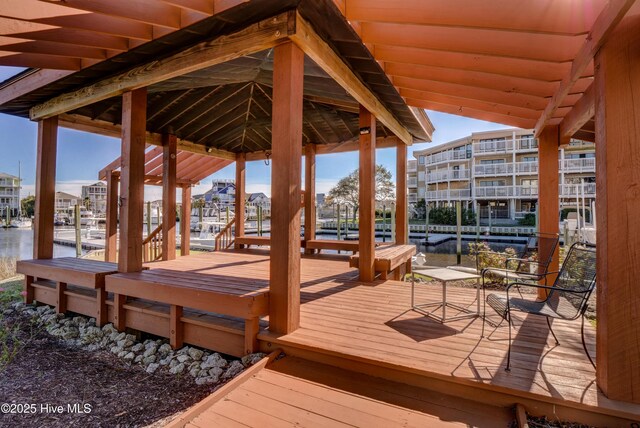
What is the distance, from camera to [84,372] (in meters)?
2.88

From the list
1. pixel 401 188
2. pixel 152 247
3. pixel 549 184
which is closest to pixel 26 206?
pixel 152 247

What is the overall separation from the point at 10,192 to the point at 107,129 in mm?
62419

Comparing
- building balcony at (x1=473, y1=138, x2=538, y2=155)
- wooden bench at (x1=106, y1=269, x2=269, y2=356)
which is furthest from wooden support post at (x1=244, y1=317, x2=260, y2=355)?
building balcony at (x1=473, y1=138, x2=538, y2=155)

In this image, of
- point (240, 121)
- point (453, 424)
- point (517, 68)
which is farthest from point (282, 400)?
point (240, 121)

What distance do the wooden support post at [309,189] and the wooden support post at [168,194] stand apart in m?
2.82

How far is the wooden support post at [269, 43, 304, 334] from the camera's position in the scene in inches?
99.7

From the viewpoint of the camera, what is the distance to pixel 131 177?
3.62m

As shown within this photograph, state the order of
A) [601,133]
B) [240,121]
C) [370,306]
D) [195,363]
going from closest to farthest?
1. [601,133]
2. [195,363]
3. [370,306]
4. [240,121]

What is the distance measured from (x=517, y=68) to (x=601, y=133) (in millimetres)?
1283

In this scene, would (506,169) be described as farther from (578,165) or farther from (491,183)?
(578,165)

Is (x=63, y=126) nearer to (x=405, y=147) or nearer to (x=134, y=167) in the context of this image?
(x=134, y=167)

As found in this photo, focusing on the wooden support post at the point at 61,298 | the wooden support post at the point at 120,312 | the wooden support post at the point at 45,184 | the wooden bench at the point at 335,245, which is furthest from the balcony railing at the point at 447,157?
the wooden support post at the point at 61,298

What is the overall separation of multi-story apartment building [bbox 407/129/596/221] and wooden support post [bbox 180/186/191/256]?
83.9 feet

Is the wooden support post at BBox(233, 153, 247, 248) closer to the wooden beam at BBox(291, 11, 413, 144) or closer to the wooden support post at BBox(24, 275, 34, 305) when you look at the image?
the wooden support post at BBox(24, 275, 34, 305)
